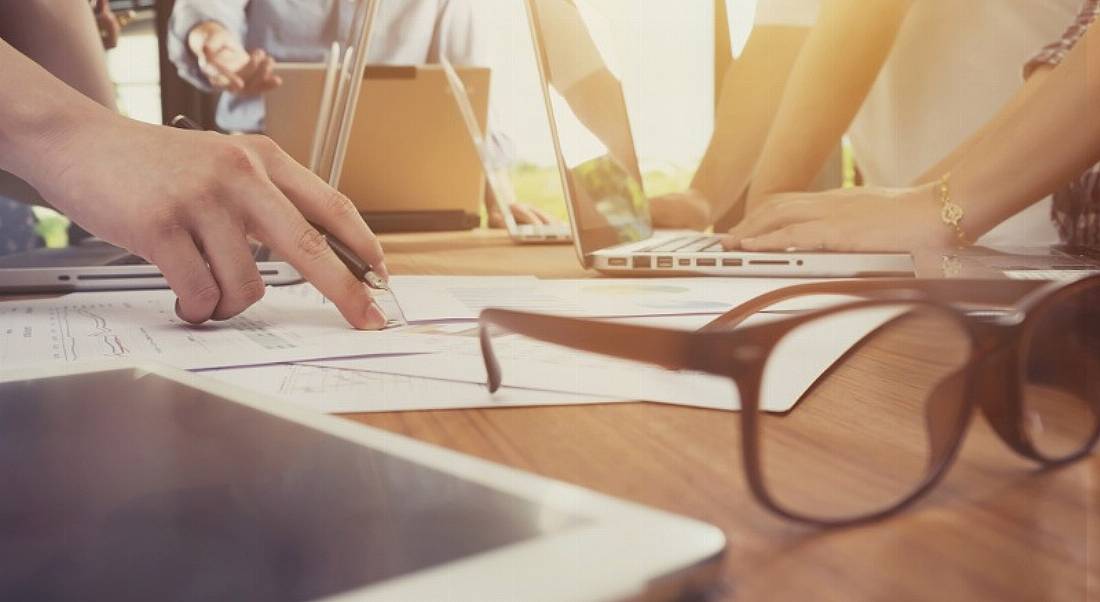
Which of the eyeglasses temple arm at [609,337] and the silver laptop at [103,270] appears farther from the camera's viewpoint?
the silver laptop at [103,270]

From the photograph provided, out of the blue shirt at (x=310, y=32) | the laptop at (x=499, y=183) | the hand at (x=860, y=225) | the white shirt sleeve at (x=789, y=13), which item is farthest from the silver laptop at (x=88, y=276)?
the white shirt sleeve at (x=789, y=13)

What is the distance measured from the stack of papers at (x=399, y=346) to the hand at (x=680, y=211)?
759 millimetres

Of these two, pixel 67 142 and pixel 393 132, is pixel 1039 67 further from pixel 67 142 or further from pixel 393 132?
pixel 67 142

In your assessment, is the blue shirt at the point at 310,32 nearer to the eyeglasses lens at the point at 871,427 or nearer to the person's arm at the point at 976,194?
the person's arm at the point at 976,194

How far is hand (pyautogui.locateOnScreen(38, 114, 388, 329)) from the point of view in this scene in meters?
0.60

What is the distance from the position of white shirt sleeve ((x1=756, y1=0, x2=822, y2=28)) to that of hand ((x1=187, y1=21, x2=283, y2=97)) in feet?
3.30

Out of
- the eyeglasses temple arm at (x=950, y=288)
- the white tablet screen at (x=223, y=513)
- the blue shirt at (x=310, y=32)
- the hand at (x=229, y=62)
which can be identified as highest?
the blue shirt at (x=310, y=32)

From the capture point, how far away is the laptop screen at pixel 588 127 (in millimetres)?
1073

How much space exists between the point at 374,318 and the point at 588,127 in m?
0.62

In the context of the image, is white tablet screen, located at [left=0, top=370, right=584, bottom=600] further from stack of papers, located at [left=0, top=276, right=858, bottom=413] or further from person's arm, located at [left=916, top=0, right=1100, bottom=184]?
person's arm, located at [left=916, top=0, right=1100, bottom=184]

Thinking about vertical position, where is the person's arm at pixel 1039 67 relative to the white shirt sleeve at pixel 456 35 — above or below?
below

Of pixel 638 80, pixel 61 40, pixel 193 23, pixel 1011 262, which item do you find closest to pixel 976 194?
pixel 1011 262

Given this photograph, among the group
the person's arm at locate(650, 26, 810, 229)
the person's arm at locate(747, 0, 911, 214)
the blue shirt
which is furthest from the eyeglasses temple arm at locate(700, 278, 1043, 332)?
the blue shirt

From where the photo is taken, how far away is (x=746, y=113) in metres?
1.85
